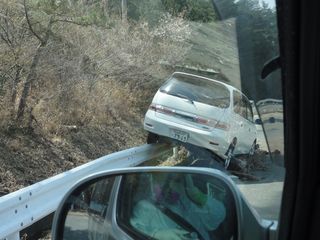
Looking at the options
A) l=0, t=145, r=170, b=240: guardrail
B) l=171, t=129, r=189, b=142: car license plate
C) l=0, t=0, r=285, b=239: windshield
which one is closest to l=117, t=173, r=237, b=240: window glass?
l=0, t=0, r=285, b=239: windshield

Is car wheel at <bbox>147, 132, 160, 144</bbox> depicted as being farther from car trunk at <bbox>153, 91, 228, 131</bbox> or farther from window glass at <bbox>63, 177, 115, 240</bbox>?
window glass at <bbox>63, 177, 115, 240</bbox>

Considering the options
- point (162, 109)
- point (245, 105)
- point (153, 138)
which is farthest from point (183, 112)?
point (245, 105)

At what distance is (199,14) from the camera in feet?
8.41

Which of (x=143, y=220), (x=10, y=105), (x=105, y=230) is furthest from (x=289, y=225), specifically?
(x=10, y=105)

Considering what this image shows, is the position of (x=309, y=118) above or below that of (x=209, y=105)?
above

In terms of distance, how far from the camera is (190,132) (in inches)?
416

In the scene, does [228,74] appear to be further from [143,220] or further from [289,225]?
[143,220]

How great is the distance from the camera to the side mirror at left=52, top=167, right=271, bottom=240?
205 centimetres

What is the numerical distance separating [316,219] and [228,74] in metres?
0.64

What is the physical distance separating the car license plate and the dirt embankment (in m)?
1.42

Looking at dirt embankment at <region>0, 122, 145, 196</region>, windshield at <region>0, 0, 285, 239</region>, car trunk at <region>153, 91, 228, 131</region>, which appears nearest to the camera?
dirt embankment at <region>0, 122, 145, 196</region>

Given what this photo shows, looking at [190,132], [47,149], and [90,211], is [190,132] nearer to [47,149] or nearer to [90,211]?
[47,149]

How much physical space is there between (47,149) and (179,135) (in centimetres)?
243

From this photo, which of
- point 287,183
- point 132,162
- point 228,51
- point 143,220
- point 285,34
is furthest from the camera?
point 132,162
